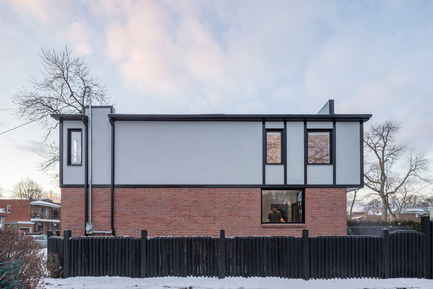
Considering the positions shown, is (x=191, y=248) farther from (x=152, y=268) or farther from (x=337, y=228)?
(x=337, y=228)

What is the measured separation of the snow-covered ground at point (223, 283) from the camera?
6.99 metres

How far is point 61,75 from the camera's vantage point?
59.2 ft

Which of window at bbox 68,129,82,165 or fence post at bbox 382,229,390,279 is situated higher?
window at bbox 68,129,82,165

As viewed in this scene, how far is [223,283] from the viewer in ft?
23.4

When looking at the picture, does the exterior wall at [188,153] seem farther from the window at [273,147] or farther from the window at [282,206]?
the window at [282,206]

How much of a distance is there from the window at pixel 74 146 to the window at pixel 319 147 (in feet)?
31.8

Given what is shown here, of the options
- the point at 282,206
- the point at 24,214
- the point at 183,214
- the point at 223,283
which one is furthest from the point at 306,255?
the point at 24,214

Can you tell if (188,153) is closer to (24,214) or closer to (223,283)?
(223,283)

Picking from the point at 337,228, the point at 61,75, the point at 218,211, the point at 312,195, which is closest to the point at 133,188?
the point at 218,211

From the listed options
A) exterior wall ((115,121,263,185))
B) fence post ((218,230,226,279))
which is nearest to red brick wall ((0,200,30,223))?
exterior wall ((115,121,263,185))

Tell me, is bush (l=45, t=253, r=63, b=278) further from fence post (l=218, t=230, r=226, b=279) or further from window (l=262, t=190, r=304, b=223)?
window (l=262, t=190, r=304, b=223)

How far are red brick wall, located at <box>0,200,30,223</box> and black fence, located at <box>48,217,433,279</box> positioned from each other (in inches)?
2015

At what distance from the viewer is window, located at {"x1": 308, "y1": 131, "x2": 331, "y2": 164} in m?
10.9

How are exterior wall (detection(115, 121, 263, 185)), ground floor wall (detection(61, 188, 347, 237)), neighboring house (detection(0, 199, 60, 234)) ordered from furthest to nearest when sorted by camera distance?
neighboring house (detection(0, 199, 60, 234)) → exterior wall (detection(115, 121, 263, 185)) → ground floor wall (detection(61, 188, 347, 237))
